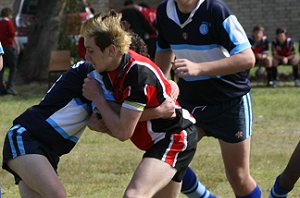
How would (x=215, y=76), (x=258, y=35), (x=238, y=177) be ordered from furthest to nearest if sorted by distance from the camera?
1. (x=258, y=35)
2. (x=238, y=177)
3. (x=215, y=76)

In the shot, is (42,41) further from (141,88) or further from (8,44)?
(141,88)

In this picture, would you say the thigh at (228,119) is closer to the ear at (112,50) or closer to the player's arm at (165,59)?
the player's arm at (165,59)

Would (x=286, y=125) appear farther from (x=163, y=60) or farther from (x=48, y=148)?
Answer: (x=48, y=148)

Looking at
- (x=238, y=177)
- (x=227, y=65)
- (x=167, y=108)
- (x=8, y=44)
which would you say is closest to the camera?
(x=167, y=108)

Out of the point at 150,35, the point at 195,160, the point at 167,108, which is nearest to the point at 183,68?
the point at 167,108

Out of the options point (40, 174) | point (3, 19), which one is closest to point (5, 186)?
point (40, 174)

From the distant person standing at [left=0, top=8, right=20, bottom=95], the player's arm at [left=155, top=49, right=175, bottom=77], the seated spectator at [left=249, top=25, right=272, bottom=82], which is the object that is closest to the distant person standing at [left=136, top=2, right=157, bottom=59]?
the seated spectator at [left=249, top=25, right=272, bottom=82]

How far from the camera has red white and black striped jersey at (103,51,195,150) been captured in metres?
4.79

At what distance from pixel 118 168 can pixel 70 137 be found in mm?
3798

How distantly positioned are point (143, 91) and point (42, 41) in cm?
1367

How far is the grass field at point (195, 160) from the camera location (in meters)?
7.96

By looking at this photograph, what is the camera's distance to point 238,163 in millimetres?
5957

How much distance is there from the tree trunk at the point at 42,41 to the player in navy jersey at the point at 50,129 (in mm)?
13053

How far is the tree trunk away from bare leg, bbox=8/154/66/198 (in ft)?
43.5
